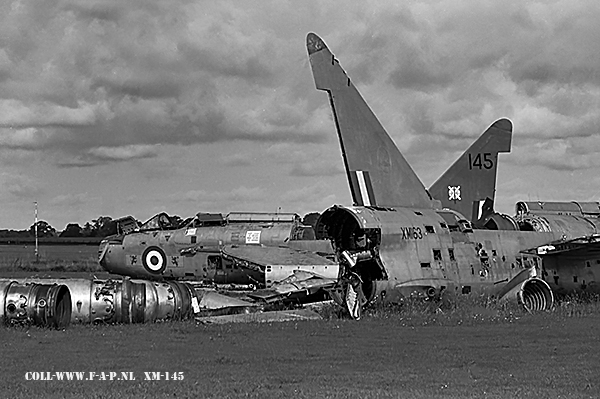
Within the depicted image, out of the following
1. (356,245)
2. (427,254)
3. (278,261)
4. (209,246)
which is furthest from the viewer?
(209,246)

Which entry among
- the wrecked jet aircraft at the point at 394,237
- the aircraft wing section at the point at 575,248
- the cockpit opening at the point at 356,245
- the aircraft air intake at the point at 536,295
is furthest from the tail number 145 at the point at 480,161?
the cockpit opening at the point at 356,245

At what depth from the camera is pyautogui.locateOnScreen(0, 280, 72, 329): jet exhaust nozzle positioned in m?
19.5

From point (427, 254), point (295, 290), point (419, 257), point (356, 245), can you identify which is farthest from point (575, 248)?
point (295, 290)

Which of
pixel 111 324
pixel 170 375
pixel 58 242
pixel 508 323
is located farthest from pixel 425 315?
pixel 58 242

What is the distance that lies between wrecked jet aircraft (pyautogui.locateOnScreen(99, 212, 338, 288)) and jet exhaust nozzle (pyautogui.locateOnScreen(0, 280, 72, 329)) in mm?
12006

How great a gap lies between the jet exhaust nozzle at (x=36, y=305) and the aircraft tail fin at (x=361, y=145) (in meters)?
9.28

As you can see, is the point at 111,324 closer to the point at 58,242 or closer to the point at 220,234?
the point at 220,234

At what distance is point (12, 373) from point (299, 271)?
53.9 ft

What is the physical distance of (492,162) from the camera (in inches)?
1308

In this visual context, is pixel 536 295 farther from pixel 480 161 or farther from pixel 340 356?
pixel 480 161

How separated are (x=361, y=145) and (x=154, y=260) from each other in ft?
45.4

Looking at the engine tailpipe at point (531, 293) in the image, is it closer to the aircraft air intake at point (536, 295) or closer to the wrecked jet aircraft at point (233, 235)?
the aircraft air intake at point (536, 295)

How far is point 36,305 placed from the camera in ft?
64.3

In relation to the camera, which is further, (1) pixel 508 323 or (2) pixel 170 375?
(1) pixel 508 323
